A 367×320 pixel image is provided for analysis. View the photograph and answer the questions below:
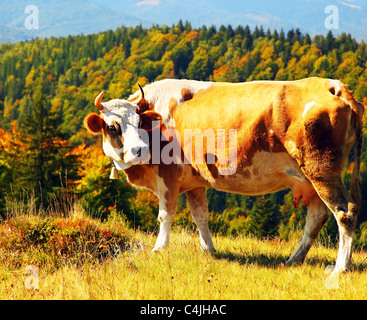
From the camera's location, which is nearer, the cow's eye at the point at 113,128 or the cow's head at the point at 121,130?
the cow's head at the point at 121,130

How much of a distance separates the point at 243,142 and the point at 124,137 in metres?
1.88

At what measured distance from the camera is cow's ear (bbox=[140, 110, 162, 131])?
7.67 m

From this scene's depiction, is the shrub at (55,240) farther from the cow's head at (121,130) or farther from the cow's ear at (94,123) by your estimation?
the cow's ear at (94,123)

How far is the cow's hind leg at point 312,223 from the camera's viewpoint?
7238 mm

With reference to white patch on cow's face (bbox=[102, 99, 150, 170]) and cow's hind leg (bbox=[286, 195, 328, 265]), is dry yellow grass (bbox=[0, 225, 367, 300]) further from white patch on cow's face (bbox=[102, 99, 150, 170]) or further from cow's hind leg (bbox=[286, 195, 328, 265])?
white patch on cow's face (bbox=[102, 99, 150, 170])

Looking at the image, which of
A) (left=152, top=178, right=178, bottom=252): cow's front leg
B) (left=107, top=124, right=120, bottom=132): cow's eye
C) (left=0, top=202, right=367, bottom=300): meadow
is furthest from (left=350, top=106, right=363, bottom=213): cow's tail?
(left=107, top=124, right=120, bottom=132): cow's eye

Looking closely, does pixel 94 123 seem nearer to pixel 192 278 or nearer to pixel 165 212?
pixel 165 212

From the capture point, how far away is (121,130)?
746 centimetres

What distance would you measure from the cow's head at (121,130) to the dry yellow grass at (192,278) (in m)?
1.55

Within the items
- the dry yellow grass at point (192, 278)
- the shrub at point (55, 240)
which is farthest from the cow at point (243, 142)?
the shrub at point (55, 240)

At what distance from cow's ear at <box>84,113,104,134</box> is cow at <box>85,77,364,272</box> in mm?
16

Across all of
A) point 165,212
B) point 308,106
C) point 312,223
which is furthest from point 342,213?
point 165,212

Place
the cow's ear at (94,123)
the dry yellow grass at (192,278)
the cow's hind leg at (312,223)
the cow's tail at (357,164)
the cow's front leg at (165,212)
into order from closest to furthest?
the dry yellow grass at (192,278), the cow's tail at (357,164), the cow's hind leg at (312,223), the cow's ear at (94,123), the cow's front leg at (165,212)

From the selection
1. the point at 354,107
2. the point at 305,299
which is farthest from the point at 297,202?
the point at 305,299
